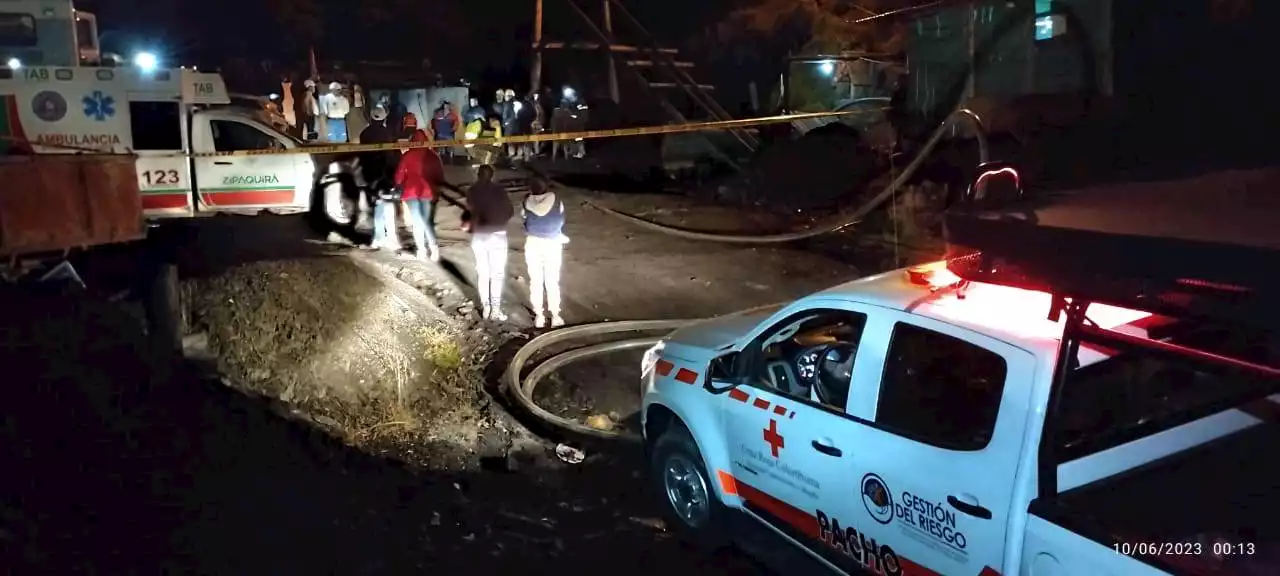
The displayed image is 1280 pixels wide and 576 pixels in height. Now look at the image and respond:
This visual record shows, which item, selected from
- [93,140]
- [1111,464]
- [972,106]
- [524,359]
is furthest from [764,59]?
[1111,464]

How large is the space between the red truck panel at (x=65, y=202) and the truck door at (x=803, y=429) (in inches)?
255

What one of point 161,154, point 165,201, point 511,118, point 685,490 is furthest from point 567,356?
point 511,118

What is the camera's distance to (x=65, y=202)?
27.6 ft

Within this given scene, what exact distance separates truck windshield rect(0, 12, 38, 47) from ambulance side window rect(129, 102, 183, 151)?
2.40 m

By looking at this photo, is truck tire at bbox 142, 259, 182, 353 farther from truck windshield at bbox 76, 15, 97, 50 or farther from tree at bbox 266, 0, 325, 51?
tree at bbox 266, 0, 325, 51

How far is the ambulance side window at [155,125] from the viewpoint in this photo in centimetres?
1260

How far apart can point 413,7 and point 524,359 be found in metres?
24.6

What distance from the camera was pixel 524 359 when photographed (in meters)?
8.44

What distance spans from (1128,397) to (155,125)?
40.7 feet

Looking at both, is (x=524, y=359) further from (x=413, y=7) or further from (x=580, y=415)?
(x=413, y=7)

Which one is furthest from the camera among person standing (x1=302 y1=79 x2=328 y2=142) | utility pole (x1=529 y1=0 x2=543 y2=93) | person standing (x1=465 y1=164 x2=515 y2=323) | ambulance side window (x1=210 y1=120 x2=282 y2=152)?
utility pole (x1=529 y1=0 x2=543 y2=93)

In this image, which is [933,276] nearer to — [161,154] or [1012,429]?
[1012,429]

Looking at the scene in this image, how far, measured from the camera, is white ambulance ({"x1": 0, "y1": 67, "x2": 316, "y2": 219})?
12.2 m
